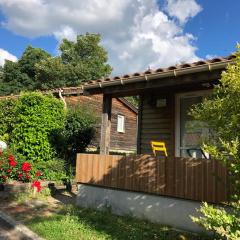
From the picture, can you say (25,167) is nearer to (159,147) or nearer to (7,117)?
(159,147)

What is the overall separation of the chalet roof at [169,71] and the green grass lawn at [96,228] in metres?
3.03

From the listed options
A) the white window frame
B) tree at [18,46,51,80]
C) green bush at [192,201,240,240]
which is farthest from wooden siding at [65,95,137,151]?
tree at [18,46,51,80]

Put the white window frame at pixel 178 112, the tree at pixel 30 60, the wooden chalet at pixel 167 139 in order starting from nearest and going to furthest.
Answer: the wooden chalet at pixel 167 139
the white window frame at pixel 178 112
the tree at pixel 30 60

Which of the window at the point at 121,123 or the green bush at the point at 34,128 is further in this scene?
the window at the point at 121,123

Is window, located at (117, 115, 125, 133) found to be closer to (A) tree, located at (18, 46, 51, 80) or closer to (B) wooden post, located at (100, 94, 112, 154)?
(B) wooden post, located at (100, 94, 112, 154)

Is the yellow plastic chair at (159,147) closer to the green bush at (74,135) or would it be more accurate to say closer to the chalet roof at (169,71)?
the chalet roof at (169,71)

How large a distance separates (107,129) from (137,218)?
2477 millimetres

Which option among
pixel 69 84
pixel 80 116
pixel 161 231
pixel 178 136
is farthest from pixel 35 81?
pixel 161 231

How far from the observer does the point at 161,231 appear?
21.8 feet

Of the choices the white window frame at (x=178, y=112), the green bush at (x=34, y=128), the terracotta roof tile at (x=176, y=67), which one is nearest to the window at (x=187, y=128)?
the white window frame at (x=178, y=112)

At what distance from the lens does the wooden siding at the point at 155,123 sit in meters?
10.1

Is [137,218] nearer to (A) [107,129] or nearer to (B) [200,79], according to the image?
(A) [107,129]

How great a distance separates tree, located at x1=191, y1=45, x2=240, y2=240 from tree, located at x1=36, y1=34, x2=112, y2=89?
37574mm

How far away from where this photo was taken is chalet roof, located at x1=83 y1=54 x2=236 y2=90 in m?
7.01
